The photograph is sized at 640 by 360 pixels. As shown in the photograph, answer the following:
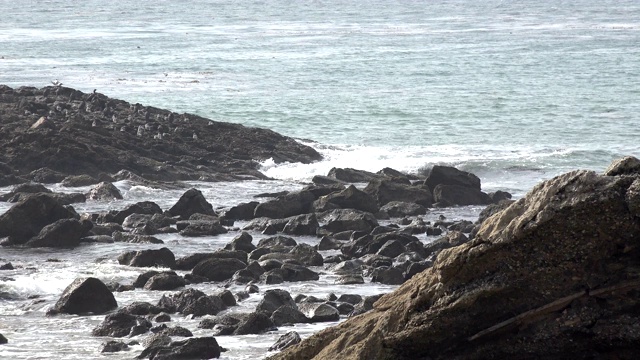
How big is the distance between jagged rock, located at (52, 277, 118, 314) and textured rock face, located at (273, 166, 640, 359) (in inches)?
426

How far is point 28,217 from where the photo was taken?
2647cm

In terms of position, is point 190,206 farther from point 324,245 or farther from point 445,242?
point 445,242

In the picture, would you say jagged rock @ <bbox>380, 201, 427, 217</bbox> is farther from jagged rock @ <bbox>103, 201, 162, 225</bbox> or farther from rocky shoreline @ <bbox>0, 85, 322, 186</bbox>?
rocky shoreline @ <bbox>0, 85, 322, 186</bbox>

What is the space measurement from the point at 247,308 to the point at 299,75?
174 feet

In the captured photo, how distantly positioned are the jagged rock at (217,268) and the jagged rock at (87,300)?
3093 millimetres

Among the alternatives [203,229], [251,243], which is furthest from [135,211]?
[251,243]

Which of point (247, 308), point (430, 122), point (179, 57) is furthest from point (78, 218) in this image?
point (179, 57)

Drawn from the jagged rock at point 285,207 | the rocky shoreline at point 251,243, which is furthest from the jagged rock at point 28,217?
the jagged rock at point 285,207

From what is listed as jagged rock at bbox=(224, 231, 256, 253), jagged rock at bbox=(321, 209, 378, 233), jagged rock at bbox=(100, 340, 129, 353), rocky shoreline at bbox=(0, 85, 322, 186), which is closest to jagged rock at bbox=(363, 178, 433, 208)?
jagged rock at bbox=(321, 209, 378, 233)

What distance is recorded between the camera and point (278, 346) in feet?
53.5

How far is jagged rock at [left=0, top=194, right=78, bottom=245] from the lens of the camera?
2606 centimetres

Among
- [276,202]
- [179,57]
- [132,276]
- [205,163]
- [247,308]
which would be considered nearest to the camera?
[247,308]

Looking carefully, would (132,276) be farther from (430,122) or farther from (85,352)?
(430,122)

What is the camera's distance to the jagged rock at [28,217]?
1026 inches
